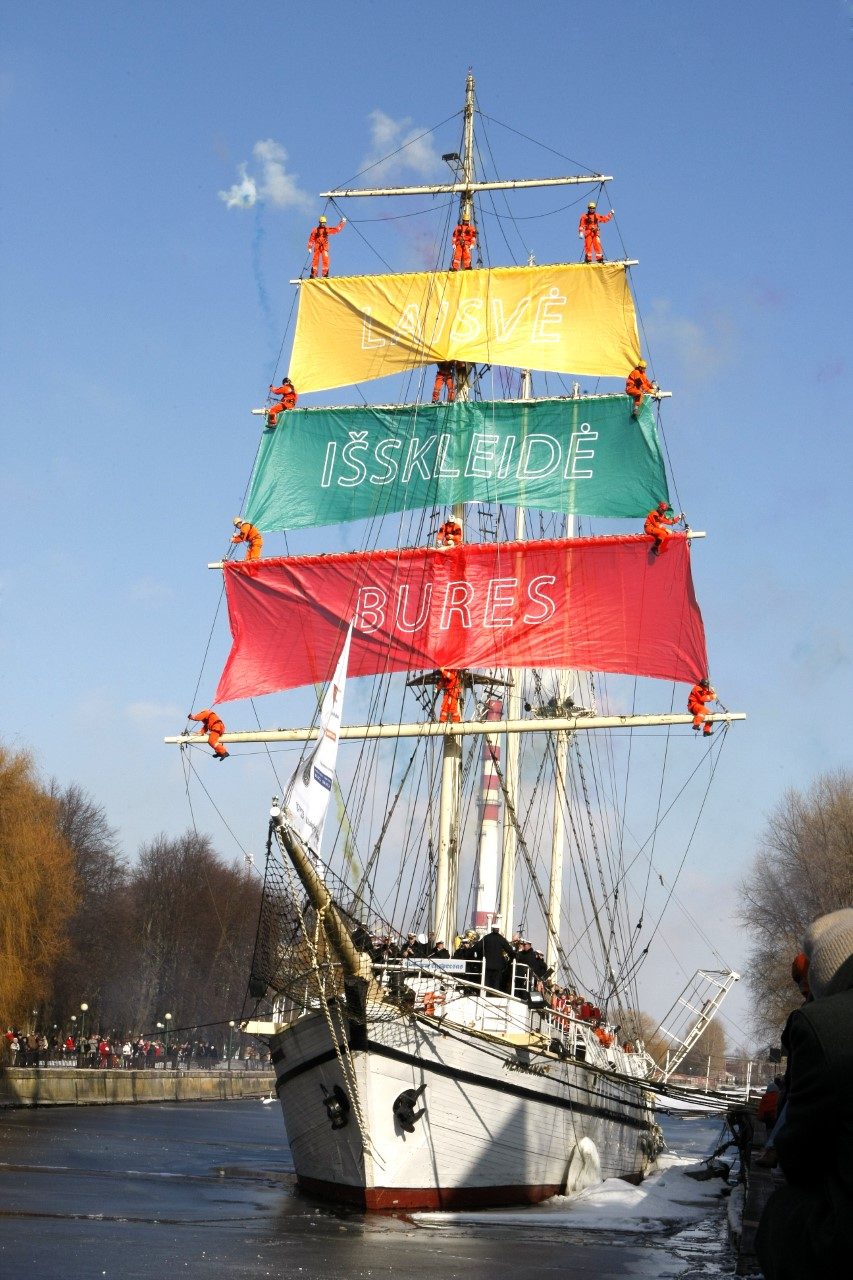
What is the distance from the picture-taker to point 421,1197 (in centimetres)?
2055

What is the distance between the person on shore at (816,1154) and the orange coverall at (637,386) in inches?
1311

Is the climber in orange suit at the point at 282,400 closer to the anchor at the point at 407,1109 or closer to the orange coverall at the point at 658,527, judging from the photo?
the orange coverall at the point at 658,527

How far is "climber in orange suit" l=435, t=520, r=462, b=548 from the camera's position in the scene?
34.6 metres

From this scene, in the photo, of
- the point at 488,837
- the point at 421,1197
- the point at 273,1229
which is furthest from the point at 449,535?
the point at 273,1229

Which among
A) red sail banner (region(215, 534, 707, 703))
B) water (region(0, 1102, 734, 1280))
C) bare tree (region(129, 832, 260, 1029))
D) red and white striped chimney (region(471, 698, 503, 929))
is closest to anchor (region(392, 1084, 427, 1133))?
water (region(0, 1102, 734, 1280))

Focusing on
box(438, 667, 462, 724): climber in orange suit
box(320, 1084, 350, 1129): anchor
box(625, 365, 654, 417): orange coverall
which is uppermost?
box(625, 365, 654, 417): orange coverall

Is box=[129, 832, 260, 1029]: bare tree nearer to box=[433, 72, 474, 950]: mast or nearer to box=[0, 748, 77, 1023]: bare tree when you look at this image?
box=[0, 748, 77, 1023]: bare tree

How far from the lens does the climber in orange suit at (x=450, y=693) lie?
3250 centimetres

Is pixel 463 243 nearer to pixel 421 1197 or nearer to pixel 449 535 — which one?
pixel 449 535

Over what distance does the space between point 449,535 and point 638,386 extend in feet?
19.4

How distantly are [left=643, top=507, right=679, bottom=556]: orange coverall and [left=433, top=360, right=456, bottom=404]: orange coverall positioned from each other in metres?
6.37

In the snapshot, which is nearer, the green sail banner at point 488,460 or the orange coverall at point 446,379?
the green sail banner at point 488,460

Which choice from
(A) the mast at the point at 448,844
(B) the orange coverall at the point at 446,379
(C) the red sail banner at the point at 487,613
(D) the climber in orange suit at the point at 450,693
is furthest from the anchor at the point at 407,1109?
(B) the orange coverall at the point at 446,379

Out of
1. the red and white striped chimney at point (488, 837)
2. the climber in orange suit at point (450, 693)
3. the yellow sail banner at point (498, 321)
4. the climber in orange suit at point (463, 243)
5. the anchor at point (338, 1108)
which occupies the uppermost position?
the climber in orange suit at point (463, 243)
